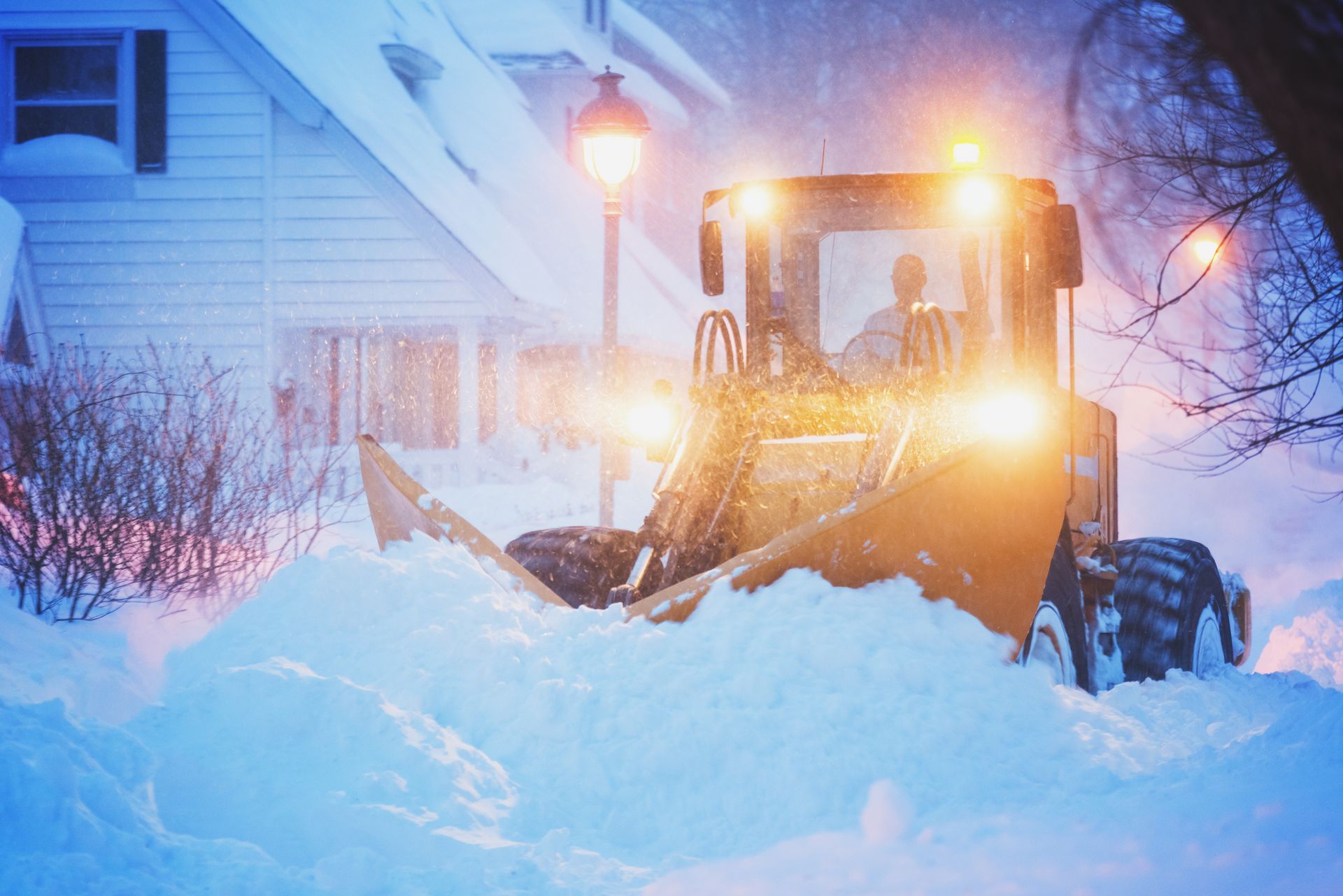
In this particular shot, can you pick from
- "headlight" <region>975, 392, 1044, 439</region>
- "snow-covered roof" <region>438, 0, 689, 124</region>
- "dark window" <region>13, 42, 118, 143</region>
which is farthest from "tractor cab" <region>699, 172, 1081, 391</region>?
"snow-covered roof" <region>438, 0, 689, 124</region>

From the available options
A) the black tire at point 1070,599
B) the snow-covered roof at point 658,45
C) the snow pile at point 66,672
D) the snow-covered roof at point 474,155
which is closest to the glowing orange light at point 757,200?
the black tire at point 1070,599

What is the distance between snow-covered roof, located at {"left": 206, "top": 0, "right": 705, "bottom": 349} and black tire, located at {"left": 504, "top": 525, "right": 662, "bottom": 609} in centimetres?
909

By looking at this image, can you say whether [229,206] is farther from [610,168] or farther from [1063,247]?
[1063,247]

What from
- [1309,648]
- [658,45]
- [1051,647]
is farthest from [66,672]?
[658,45]

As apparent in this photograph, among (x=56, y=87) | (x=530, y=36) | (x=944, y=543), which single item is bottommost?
(x=944, y=543)

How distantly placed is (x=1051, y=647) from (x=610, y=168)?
16.2ft

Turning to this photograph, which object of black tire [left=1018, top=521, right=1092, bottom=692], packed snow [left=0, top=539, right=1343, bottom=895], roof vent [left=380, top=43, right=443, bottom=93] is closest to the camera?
packed snow [left=0, top=539, right=1343, bottom=895]

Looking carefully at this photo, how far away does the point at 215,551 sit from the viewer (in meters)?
7.60

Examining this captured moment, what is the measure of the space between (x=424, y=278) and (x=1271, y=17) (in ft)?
43.1

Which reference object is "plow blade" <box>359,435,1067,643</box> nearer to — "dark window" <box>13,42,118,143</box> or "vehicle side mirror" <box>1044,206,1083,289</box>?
"vehicle side mirror" <box>1044,206,1083,289</box>

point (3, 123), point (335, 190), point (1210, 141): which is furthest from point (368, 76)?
point (1210, 141)

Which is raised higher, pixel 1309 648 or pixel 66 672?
pixel 66 672

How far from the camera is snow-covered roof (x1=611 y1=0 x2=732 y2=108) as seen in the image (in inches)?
885

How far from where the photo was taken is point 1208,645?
22.4 ft
